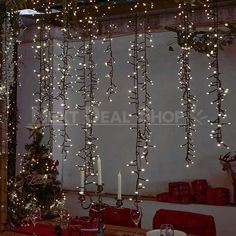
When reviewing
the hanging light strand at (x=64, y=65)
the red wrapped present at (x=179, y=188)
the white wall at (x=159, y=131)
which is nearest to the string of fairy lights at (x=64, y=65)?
the hanging light strand at (x=64, y=65)

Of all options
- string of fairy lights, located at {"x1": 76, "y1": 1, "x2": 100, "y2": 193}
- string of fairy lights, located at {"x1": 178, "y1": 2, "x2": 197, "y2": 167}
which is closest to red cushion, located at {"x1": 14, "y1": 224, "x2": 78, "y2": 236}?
string of fairy lights, located at {"x1": 178, "y1": 2, "x2": 197, "y2": 167}

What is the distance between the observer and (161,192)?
20.3ft

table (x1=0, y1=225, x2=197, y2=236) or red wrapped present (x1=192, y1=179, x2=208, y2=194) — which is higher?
red wrapped present (x1=192, y1=179, x2=208, y2=194)

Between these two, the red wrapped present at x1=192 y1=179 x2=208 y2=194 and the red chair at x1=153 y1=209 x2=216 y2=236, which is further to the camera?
the red wrapped present at x1=192 y1=179 x2=208 y2=194

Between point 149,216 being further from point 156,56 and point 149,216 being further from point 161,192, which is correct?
point 156,56

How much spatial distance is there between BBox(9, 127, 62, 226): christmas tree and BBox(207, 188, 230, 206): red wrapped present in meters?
1.91

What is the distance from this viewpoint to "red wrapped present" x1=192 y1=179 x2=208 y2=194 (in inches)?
226

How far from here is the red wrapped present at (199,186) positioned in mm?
5745

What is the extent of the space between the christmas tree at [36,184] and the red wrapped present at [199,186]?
6.14 ft

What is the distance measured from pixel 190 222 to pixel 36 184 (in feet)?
4.95

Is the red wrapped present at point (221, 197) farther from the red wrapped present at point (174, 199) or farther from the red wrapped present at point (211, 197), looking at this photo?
the red wrapped present at point (174, 199)

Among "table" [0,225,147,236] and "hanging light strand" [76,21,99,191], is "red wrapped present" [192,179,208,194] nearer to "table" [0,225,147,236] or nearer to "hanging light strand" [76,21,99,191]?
"hanging light strand" [76,21,99,191]

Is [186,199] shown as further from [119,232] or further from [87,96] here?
[119,232]

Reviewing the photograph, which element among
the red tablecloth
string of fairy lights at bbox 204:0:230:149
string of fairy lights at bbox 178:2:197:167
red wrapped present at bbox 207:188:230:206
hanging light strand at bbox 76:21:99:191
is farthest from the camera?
hanging light strand at bbox 76:21:99:191
